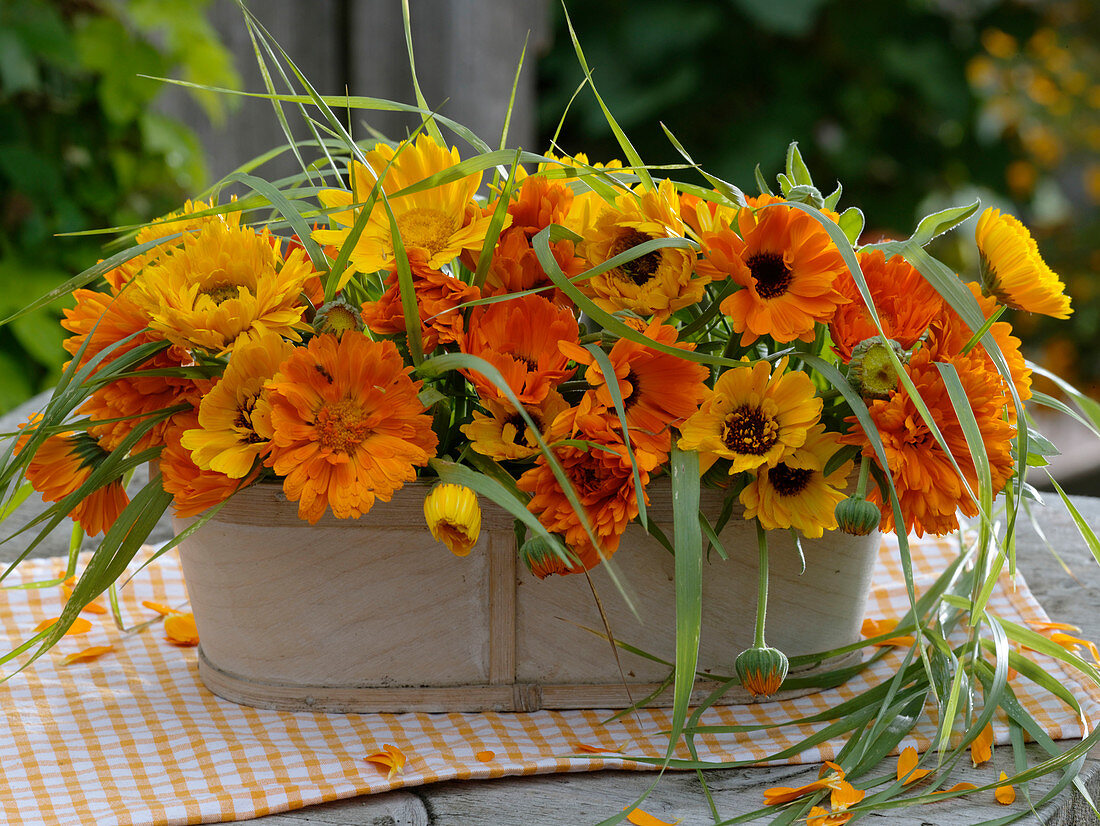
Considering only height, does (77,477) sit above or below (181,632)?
above

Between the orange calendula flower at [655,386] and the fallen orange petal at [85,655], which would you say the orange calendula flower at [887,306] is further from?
the fallen orange petal at [85,655]

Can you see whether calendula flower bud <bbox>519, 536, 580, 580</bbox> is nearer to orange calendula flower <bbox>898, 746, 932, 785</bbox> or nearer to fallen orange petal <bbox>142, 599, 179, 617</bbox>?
orange calendula flower <bbox>898, 746, 932, 785</bbox>

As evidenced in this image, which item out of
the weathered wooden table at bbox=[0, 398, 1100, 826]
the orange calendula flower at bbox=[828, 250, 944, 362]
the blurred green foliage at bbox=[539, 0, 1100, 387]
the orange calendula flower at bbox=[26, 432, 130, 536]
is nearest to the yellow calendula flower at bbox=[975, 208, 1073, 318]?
the orange calendula flower at bbox=[828, 250, 944, 362]

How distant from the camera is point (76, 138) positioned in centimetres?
192

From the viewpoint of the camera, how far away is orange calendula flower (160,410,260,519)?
561mm

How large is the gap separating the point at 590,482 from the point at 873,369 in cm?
16

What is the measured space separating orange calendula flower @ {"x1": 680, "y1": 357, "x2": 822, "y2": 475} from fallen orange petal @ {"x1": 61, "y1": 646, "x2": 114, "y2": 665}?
0.43 metres

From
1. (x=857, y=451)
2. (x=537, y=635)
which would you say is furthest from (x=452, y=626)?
(x=857, y=451)

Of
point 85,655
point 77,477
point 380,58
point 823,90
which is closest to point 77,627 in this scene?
point 85,655

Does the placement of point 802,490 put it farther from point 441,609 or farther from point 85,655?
point 85,655

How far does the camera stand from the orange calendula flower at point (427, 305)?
560mm

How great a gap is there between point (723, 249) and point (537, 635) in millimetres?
254

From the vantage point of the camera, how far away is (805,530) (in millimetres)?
565

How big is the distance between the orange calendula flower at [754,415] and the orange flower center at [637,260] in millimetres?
75
